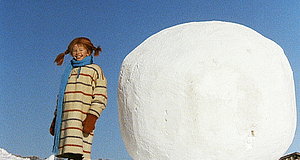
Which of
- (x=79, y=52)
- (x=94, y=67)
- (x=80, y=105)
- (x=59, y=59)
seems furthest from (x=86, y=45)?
(x=80, y=105)

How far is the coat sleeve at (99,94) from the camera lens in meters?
4.62

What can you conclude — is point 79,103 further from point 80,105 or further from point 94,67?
point 94,67

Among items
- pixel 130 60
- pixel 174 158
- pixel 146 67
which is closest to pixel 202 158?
pixel 174 158

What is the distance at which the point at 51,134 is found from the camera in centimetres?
496

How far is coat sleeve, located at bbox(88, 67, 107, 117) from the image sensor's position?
15.2 feet

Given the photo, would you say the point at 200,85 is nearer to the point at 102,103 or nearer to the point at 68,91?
the point at 102,103

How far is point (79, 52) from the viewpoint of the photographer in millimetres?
4879

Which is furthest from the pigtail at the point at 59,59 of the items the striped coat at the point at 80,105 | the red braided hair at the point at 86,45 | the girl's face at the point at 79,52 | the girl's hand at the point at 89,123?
the girl's hand at the point at 89,123

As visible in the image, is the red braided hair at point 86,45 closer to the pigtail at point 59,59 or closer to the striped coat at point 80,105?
the pigtail at point 59,59

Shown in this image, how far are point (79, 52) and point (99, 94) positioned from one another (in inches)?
22.4

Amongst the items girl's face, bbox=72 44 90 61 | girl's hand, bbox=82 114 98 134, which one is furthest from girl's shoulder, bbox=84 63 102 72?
girl's hand, bbox=82 114 98 134

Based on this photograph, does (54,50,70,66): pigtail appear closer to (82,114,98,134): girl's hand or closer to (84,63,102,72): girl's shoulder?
(84,63,102,72): girl's shoulder

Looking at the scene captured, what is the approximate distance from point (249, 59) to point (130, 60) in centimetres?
139

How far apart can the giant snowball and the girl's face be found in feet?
2.03
